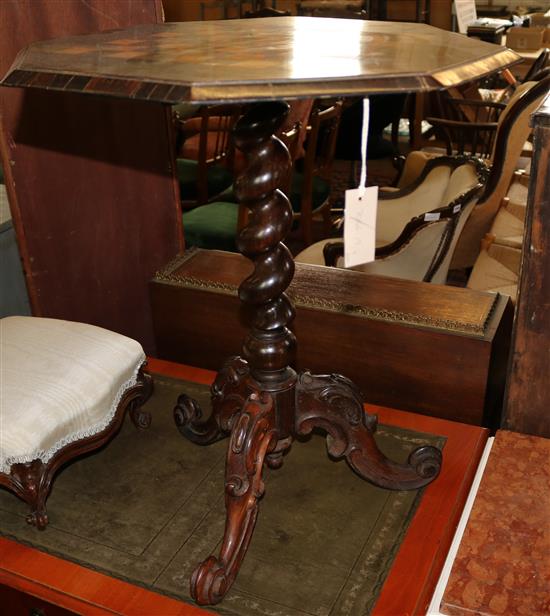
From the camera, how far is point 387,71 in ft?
2.97

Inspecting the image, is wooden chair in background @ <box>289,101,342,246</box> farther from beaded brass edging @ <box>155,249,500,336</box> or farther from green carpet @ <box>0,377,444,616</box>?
green carpet @ <box>0,377,444,616</box>

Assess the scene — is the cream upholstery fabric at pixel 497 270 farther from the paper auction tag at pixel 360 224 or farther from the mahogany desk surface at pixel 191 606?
the paper auction tag at pixel 360 224

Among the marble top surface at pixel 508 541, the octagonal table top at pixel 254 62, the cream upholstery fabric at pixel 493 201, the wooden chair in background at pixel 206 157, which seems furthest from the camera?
the wooden chair in background at pixel 206 157

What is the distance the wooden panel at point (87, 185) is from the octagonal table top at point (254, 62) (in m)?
0.32

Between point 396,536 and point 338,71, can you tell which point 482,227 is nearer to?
point 396,536

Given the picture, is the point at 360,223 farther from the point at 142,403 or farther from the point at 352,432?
the point at 142,403

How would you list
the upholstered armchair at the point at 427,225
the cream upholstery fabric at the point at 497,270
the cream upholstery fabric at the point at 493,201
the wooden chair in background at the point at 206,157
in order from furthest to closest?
the wooden chair in background at the point at 206,157
the cream upholstery fabric at the point at 493,201
the cream upholstery fabric at the point at 497,270
the upholstered armchair at the point at 427,225

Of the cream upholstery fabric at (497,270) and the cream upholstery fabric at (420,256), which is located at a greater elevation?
the cream upholstery fabric at (420,256)

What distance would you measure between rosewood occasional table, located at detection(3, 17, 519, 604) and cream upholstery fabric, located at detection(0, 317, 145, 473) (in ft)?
0.59

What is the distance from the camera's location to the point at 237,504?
1.21 meters

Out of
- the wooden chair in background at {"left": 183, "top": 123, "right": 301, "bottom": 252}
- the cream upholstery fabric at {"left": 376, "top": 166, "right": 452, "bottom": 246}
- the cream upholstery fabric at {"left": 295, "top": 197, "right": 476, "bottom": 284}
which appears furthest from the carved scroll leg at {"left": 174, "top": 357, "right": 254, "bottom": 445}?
the cream upholstery fabric at {"left": 376, "top": 166, "right": 452, "bottom": 246}

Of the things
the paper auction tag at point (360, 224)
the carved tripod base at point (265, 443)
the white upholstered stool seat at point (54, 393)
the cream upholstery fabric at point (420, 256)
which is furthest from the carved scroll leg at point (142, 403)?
the cream upholstery fabric at point (420, 256)

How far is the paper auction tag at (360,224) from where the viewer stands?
1161 millimetres

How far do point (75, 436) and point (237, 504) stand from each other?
0.33 m
